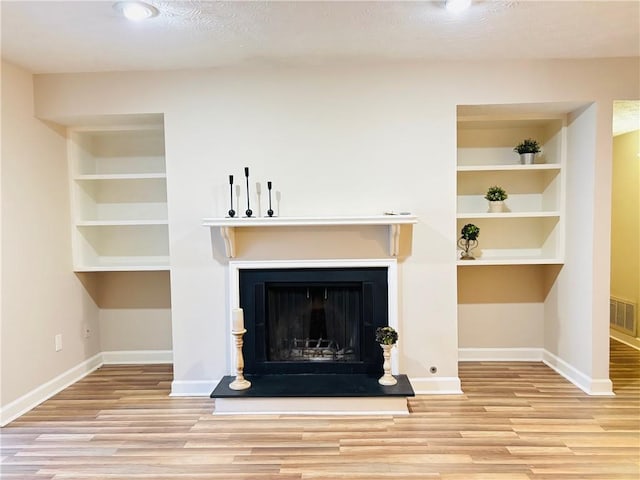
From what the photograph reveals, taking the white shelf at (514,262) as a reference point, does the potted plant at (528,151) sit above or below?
above

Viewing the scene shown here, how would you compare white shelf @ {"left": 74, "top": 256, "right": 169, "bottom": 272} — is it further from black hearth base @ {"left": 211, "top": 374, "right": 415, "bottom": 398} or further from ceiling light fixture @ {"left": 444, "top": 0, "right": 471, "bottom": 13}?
ceiling light fixture @ {"left": 444, "top": 0, "right": 471, "bottom": 13}

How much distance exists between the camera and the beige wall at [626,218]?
13.8 feet

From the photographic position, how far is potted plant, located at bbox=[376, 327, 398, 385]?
296 cm

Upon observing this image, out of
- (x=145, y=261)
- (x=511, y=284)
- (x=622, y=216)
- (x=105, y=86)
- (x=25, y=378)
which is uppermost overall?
(x=105, y=86)

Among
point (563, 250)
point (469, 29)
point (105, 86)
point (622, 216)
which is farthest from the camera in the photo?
point (622, 216)

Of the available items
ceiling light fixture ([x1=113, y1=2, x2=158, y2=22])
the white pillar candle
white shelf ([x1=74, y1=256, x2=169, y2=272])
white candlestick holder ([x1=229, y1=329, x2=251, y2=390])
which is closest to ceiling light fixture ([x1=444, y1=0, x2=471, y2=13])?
ceiling light fixture ([x1=113, y1=2, x2=158, y2=22])

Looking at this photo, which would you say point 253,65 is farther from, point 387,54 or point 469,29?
point 469,29

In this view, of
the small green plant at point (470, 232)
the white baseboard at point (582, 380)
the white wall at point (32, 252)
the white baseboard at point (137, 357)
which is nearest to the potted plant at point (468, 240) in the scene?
the small green plant at point (470, 232)

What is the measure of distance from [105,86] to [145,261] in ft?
4.98

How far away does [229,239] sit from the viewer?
10.1 ft

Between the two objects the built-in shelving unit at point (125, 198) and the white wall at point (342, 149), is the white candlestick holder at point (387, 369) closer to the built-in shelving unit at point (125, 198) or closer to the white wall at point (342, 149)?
the white wall at point (342, 149)

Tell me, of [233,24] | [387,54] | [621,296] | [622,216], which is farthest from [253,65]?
[621,296]

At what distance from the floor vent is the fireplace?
9.27 feet

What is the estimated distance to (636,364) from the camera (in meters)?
3.73
